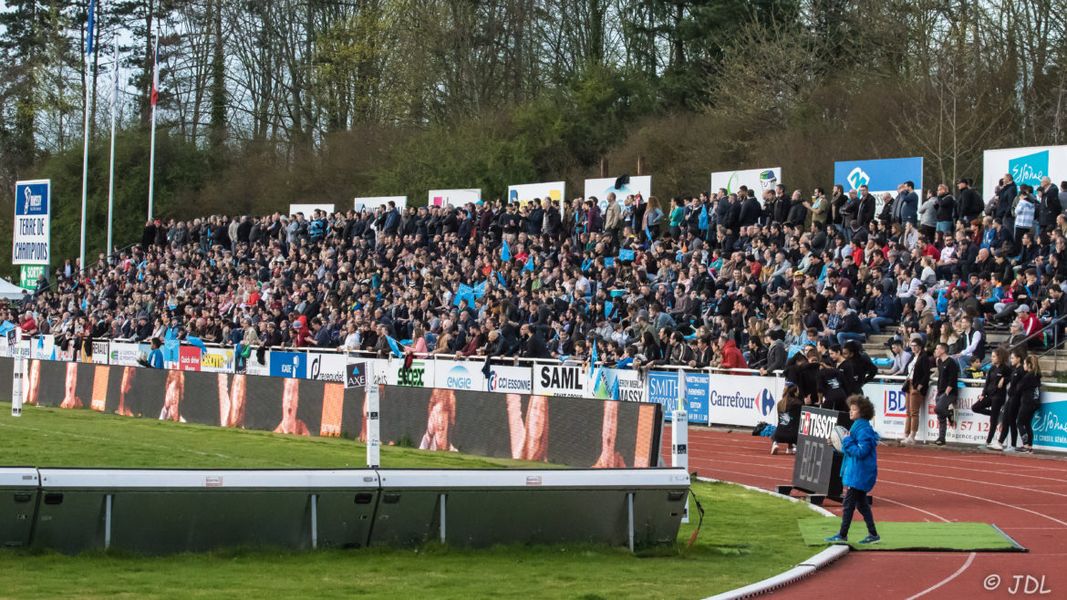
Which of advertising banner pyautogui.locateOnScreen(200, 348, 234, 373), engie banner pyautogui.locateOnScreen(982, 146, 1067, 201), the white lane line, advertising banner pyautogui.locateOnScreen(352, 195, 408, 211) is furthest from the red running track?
advertising banner pyautogui.locateOnScreen(352, 195, 408, 211)

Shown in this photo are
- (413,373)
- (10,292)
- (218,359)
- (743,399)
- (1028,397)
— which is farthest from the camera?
(10,292)

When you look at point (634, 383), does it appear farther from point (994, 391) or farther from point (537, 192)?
point (537, 192)

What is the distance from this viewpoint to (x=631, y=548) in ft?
47.7

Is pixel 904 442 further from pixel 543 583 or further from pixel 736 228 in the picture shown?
pixel 543 583

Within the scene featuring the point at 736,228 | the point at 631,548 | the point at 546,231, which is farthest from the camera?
the point at 546,231

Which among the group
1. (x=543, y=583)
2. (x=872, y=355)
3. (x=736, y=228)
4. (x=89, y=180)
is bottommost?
(x=543, y=583)

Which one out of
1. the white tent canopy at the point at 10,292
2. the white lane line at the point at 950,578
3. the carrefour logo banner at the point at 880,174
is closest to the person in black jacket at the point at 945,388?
the carrefour logo banner at the point at 880,174

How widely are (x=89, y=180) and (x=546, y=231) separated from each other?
4191 centimetres

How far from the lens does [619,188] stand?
40625mm

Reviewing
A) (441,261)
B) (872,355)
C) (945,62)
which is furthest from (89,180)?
(872,355)

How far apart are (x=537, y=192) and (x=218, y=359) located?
1069 cm

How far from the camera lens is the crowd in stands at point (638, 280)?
93.1 feet

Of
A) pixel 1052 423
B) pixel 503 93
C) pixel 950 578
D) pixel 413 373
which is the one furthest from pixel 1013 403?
pixel 503 93

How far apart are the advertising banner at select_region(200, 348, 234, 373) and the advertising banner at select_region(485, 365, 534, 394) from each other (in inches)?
421
